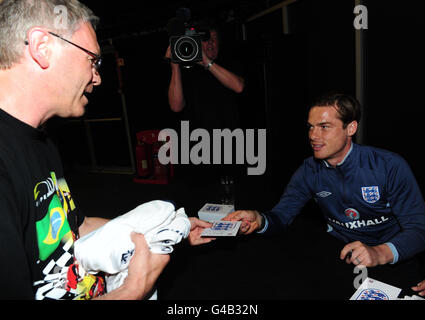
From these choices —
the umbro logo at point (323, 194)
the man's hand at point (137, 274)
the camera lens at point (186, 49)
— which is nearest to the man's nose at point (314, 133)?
the umbro logo at point (323, 194)

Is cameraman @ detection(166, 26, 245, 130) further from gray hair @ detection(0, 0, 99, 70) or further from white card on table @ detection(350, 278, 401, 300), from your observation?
white card on table @ detection(350, 278, 401, 300)

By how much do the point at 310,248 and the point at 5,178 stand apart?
115cm

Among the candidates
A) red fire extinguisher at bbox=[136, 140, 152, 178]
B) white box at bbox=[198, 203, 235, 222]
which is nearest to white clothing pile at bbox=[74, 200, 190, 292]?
white box at bbox=[198, 203, 235, 222]

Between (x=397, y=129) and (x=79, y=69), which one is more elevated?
(x=79, y=69)

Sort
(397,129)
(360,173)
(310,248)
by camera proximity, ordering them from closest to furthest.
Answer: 1. (310,248)
2. (360,173)
3. (397,129)

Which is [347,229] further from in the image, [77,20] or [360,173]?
[77,20]

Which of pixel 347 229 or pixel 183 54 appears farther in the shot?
pixel 183 54

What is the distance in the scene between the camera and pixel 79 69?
0.92 m

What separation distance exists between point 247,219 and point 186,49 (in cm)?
136

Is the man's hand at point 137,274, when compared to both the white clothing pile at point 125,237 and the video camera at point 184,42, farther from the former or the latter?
the video camera at point 184,42

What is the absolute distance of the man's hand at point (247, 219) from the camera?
1.50 metres

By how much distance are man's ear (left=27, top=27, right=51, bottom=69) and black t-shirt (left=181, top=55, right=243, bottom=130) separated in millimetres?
1729

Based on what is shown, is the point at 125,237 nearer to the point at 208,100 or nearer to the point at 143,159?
the point at 208,100
